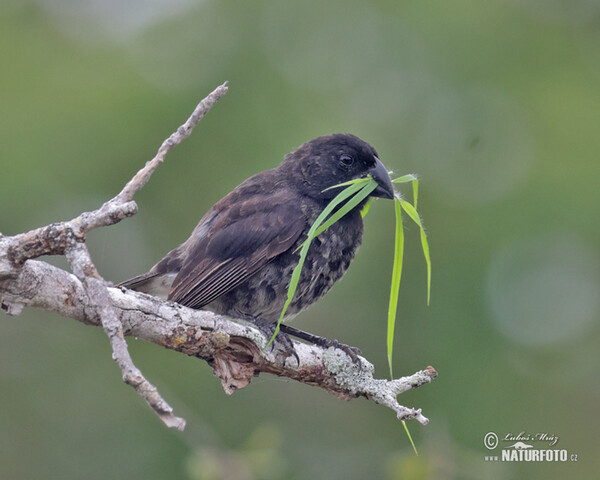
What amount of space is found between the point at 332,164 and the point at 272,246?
0.66 metres

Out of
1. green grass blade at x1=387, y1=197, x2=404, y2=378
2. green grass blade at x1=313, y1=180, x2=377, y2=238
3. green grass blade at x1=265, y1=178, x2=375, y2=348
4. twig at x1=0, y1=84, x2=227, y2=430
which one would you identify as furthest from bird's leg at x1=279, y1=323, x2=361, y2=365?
twig at x1=0, y1=84, x2=227, y2=430

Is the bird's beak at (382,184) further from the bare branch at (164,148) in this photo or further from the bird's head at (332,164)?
the bare branch at (164,148)

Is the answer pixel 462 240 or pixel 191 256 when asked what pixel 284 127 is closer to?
pixel 462 240

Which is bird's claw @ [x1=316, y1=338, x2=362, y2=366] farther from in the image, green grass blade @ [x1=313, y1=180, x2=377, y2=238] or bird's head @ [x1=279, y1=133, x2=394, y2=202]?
bird's head @ [x1=279, y1=133, x2=394, y2=202]

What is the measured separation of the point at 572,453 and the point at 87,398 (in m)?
3.67

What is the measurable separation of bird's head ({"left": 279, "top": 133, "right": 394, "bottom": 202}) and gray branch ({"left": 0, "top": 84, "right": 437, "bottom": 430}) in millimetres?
983

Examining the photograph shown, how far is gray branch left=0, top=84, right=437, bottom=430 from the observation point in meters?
2.26

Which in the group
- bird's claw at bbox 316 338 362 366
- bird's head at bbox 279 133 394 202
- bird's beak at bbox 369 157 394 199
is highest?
bird's head at bbox 279 133 394 202

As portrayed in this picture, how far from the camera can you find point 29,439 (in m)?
6.62

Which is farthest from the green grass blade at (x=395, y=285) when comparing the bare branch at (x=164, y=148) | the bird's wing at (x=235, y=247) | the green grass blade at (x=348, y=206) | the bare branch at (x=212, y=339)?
the bird's wing at (x=235, y=247)

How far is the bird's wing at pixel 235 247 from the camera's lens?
400 cm

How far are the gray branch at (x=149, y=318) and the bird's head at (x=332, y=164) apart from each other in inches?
38.7

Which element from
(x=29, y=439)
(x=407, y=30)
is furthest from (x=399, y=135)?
(x=29, y=439)

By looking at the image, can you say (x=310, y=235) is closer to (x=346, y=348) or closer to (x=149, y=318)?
(x=149, y=318)
